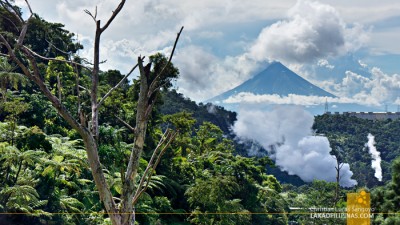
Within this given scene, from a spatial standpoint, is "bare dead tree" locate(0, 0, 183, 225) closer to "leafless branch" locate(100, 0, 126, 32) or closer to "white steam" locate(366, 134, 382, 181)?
"leafless branch" locate(100, 0, 126, 32)

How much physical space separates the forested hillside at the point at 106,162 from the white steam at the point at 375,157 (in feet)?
185

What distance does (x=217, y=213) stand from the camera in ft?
52.6

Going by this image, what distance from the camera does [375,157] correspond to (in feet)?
309

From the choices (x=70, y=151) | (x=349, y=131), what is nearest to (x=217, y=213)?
(x=70, y=151)

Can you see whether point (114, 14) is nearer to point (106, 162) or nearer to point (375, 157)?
point (106, 162)

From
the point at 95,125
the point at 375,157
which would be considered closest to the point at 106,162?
the point at 95,125

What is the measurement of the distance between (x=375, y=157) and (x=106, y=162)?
87.2m

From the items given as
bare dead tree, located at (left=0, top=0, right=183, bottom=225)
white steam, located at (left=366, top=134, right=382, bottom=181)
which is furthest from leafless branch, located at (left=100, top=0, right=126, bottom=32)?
white steam, located at (left=366, top=134, right=382, bottom=181)

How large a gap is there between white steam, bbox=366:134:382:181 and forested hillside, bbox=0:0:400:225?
5641 cm

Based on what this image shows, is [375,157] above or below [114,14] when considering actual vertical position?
above

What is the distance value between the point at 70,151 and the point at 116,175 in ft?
4.93

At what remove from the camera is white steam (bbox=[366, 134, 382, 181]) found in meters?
83.6

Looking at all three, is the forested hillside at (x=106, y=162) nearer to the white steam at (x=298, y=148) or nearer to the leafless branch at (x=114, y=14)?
the leafless branch at (x=114, y=14)

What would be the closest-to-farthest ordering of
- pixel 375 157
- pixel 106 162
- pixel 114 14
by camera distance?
1. pixel 114 14
2. pixel 106 162
3. pixel 375 157
